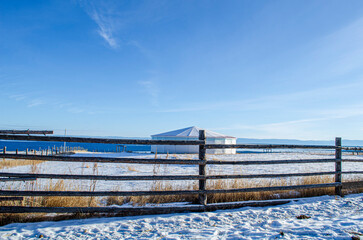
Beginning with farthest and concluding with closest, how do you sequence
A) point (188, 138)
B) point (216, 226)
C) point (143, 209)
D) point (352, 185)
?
point (188, 138), point (352, 185), point (143, 209), point (216, 226)

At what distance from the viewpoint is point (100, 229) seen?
3902 millimetres

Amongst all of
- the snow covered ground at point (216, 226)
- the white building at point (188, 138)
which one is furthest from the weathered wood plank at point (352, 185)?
the white building at point (188, 138)

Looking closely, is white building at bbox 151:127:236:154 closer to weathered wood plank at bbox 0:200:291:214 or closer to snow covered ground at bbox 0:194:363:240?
weathered wood plank at bbox 0:200:291:214

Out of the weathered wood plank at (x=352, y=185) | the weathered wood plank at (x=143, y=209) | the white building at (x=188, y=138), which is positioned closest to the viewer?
the weathered wood plank at (x=143, y=209)

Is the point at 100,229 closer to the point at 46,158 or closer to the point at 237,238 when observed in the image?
the point at 46,158

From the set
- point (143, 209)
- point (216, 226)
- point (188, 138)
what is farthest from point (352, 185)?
point (188, 138)

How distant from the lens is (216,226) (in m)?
4.07

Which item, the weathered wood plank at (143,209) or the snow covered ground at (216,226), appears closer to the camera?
the snow covered ground at (216,226)

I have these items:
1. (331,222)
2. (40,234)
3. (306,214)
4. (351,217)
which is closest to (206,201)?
(306,214)

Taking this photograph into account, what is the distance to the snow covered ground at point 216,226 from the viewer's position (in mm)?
3635

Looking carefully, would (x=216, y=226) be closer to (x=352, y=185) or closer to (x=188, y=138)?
(x=352, y=185)

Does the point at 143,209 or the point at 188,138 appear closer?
the point at 143,209

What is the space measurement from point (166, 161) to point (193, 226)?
1355mm

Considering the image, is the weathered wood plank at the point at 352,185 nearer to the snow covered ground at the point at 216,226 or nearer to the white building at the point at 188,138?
the snow covered ground at the point at 216,226
